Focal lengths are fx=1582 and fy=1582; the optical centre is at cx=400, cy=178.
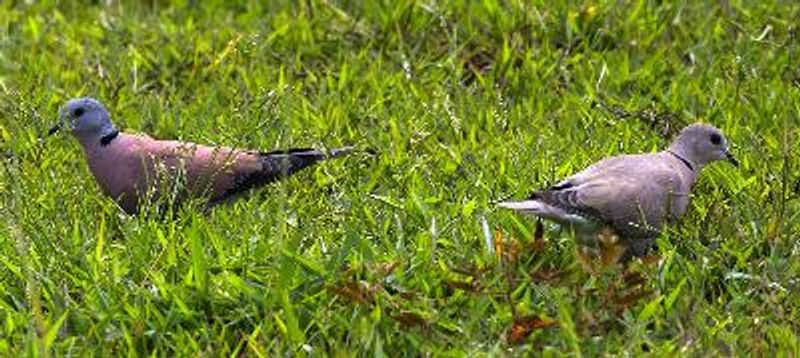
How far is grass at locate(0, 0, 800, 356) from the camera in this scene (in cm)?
445

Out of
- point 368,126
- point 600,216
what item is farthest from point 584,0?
point 600,216

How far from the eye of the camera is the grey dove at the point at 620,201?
15.9 feet

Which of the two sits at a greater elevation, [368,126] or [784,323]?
[784,323]

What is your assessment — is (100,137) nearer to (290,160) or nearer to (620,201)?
(290,160)

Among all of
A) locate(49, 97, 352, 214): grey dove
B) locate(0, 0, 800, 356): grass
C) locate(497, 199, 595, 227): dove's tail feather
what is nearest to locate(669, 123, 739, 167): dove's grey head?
locate(0, 0, 800, 356): grass

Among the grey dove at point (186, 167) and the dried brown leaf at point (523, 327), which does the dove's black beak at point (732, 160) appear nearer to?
the grey dove at point (186, 167)

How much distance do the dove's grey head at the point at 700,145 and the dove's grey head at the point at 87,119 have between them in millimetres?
2040

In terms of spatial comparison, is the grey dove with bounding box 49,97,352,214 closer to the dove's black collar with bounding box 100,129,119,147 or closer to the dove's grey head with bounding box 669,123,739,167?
the dove's black collar with bounding box 100,129,119,147

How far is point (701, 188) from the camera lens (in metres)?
5.70

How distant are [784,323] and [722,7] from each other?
3346mm

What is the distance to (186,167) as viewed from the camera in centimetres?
546

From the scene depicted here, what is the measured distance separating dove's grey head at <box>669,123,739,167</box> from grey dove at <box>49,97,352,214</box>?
1.18 m

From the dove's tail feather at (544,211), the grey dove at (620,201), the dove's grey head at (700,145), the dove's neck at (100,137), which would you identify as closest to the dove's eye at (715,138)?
the dove's grey head at (700,145)

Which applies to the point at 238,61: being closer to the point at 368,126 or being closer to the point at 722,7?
the point at 368,126
